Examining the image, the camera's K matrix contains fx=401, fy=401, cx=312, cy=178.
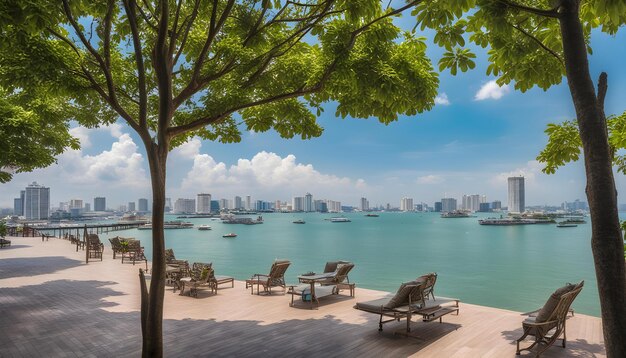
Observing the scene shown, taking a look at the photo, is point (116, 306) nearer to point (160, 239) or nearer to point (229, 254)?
point (160, 239)

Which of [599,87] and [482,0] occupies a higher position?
[482,0]

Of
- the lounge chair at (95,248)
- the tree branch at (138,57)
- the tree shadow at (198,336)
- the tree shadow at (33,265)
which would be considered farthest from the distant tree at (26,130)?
the tree branch at (138,57)

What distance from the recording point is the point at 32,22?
15.4 ft

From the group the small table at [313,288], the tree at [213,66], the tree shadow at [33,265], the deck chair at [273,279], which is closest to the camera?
the tree at [213,66]

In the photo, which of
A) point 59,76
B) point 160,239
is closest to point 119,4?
point 59,76

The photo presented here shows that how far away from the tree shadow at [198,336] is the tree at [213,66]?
1937 millimetres

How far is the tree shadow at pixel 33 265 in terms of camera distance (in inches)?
659

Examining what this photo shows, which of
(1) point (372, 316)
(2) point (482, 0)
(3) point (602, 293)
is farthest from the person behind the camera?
(1) point (372, 316)

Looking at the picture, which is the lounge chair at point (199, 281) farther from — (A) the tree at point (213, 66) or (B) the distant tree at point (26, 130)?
(B) the distant tree at point (26, 130)

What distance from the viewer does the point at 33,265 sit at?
1916 cm

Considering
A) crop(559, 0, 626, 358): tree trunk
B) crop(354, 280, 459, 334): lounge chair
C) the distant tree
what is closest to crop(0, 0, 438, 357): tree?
crop(559, 0, 626, 358): tree trunk

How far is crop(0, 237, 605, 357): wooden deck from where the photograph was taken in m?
7.26

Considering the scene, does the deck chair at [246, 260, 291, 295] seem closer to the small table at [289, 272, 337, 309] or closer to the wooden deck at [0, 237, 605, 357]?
the wooden deck at [0, 237, 605, 357]

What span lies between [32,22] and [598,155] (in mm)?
5820
